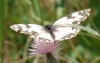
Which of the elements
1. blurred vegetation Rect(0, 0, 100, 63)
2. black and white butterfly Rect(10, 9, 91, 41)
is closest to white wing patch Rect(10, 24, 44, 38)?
black and white butterfly Rect(10, 9, 91, 41)

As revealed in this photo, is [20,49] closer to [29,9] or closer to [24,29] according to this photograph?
[29,9]

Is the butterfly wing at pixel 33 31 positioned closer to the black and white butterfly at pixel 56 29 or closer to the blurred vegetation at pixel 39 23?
the black and white butterfly at pixel 56 29

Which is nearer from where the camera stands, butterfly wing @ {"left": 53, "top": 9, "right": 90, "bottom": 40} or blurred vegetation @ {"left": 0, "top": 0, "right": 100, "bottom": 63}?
butterfly wing @ {"left": 53, "top": 9, "right": 90, "bottom": 40}

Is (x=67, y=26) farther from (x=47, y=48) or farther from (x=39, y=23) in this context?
(x=39, y=23)

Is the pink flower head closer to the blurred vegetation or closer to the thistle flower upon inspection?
the thistle flower

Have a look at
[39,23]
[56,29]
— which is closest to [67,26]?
[56,29]

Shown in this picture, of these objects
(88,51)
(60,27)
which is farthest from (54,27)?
(88,51)
